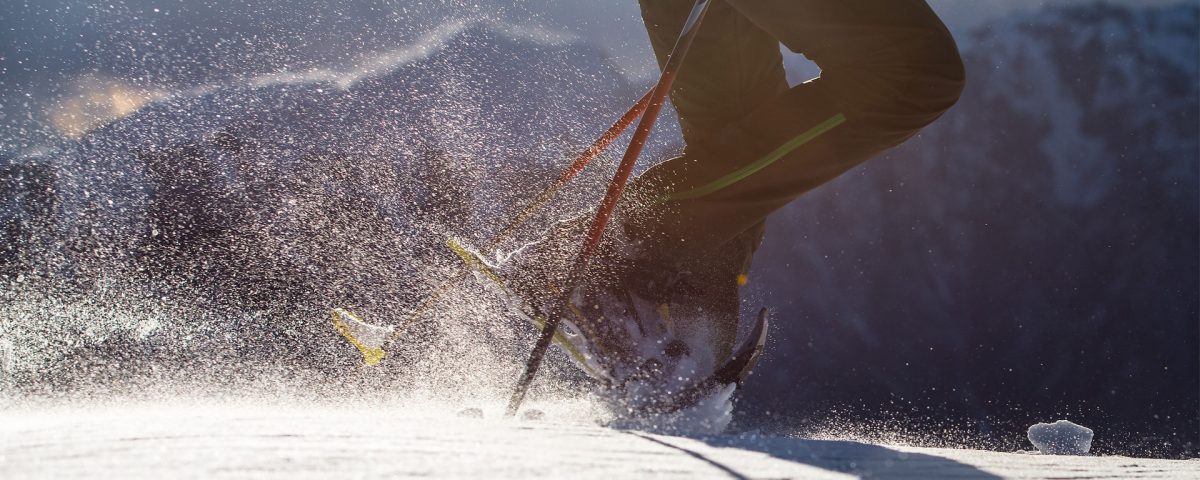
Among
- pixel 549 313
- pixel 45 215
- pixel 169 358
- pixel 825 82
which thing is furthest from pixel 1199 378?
pixel 45 215

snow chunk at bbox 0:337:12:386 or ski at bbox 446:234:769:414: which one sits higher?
snow chunk at bbox 0:337:12:386

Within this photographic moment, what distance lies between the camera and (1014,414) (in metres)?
2.91

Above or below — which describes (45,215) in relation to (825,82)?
above

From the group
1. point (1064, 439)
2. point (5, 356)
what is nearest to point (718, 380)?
point (1064, 439)

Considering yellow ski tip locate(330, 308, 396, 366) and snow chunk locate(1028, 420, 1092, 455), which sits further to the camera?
yellow ski tip locate(330, 308, 396, 366)

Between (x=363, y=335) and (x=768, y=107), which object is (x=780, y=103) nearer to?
(x=768, y=107)

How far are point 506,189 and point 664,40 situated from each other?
4.53 ft

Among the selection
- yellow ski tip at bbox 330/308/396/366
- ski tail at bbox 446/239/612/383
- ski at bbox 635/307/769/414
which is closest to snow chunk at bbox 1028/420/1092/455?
ski at bbox 635/307/769/414

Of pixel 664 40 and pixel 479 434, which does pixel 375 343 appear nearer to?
pixel 479 434

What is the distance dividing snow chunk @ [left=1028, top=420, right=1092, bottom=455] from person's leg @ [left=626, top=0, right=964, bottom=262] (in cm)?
63

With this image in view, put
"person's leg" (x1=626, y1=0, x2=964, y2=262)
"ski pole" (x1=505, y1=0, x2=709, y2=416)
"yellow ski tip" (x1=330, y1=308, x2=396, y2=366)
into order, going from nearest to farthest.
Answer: "person's leg" (x1=626, y1=0, x2=964, y2=262) → "ski pole" (x1=505, y1=0, x2=709, y2=416) → "yellow ski tip" (x1=330, y1=308, x2=396, y2=366)

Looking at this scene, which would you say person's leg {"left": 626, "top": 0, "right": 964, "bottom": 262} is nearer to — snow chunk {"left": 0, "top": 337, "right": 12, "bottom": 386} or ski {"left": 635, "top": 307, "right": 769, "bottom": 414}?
ski {"left": 635, "top": 307, "right": 769, "bottom": 414}

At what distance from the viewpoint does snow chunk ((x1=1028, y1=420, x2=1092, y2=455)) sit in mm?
1091

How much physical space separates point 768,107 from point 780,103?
2 cm
